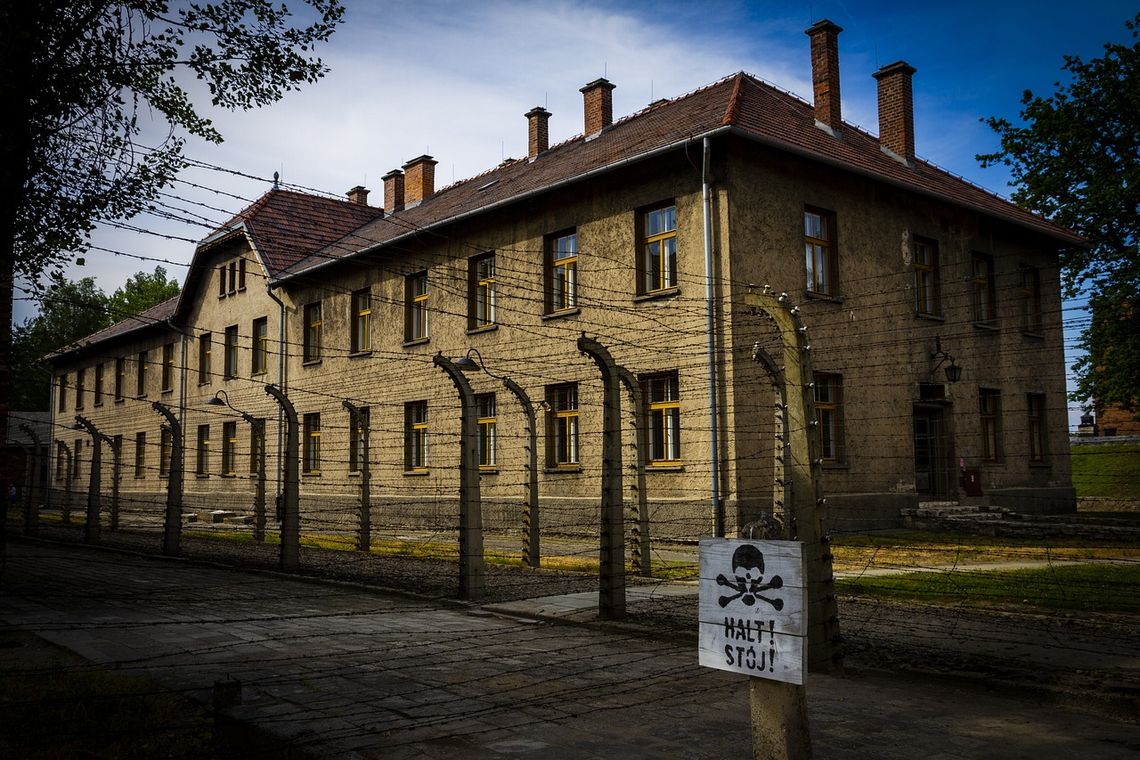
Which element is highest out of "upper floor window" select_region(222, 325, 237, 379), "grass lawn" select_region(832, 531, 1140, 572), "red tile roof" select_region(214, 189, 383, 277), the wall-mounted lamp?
"red tile roof" select_region(214, 189, 383, 277)

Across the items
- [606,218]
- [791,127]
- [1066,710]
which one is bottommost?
[1066,710]

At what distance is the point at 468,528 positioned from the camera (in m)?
10.9

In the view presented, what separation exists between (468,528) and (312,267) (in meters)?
18.4

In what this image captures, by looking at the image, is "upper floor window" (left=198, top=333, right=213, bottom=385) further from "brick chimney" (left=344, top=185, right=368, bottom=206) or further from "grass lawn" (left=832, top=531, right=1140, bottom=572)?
"grass lawn" (left=832, top=531, right=1140, bottom=572)

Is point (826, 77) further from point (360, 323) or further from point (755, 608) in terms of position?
point (755, 608)

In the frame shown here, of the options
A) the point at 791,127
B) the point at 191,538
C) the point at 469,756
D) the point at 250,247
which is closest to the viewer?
the point at 469,756

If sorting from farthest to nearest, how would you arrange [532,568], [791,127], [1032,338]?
[1032,338]
[791,127]
[532,568]

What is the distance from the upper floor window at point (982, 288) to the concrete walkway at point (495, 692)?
18202mm

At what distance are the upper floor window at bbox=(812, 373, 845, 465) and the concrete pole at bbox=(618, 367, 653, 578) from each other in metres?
7.38

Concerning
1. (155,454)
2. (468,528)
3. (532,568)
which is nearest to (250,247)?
(155,454)

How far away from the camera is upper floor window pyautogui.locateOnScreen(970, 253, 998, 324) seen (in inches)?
939

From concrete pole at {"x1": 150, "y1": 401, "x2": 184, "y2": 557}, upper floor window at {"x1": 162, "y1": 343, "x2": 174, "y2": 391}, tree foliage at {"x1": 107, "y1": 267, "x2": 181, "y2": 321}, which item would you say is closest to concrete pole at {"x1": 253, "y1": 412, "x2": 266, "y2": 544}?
concrete pole at {"x1": 150, "y1": 401, "x2": 184, "y2": 557}

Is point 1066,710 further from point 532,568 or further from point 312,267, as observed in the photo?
point 312,267

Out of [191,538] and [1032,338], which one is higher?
[1032,338]
